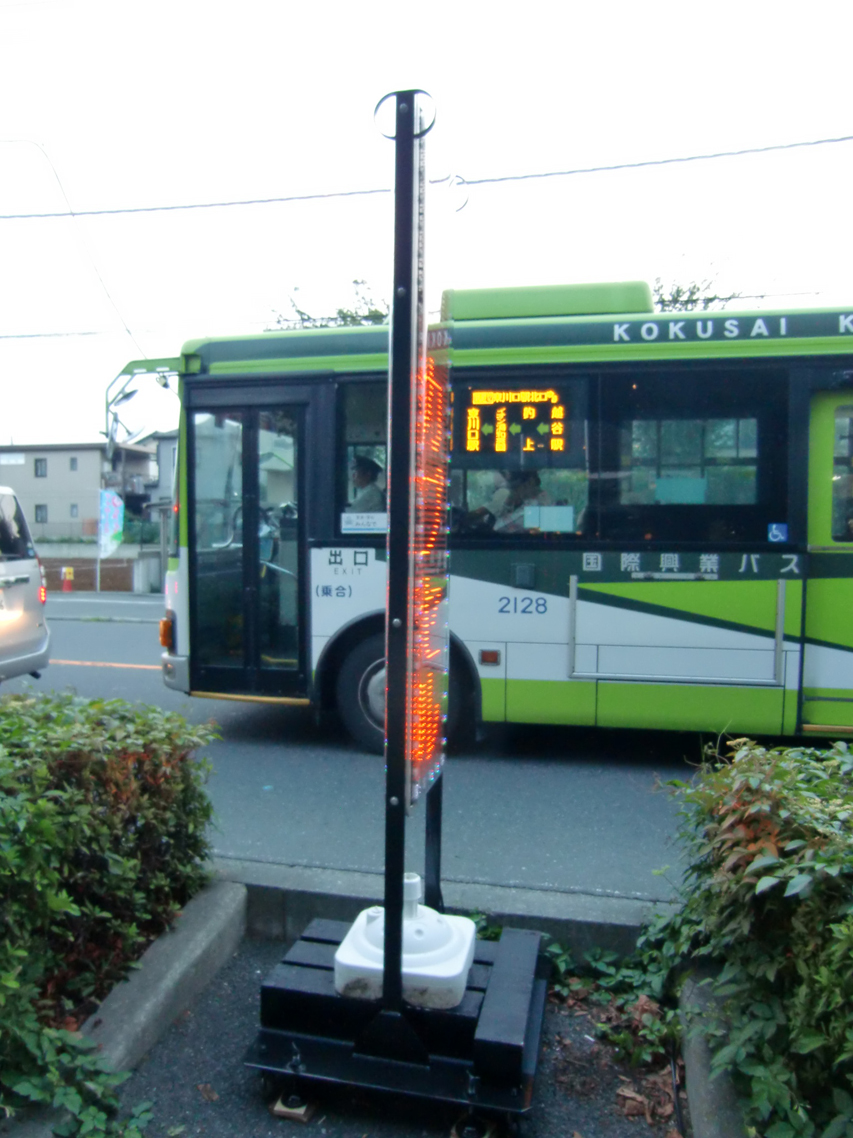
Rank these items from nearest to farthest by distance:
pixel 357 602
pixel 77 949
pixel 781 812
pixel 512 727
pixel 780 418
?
1. pixel 781 812
2. pixel 77 949
3. pixel 780 418
4. pixel 357 602
5. pixel 512 727

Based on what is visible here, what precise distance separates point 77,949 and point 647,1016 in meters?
1.89

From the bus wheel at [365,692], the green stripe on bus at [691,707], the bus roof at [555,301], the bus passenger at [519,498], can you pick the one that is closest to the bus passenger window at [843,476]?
the green stripe on bus at [691,707]

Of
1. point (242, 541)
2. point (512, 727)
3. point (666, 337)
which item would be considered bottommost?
point (512, 727)

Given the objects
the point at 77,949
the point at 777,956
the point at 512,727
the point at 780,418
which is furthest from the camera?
the point at 512,727

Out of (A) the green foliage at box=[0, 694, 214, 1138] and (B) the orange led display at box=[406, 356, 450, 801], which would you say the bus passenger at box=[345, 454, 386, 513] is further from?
(B) the orange led display at box=[406, 356, 450, 801]

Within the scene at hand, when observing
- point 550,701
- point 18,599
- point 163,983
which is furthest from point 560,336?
point 18,599

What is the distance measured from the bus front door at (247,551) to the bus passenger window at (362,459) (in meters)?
0.37

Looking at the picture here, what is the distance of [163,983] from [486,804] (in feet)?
9.77

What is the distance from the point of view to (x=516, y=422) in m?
6.48

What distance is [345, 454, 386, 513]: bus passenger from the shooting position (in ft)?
22.1

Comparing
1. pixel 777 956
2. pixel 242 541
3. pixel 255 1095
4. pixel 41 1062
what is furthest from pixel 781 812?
pixel 242 541

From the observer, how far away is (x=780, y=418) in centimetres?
611

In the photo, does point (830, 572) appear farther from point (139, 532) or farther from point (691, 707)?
point (139, 532)

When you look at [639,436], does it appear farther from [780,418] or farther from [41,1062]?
[41,1062]
